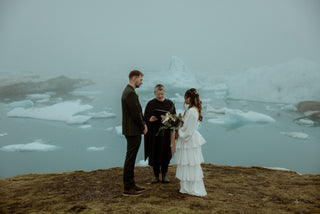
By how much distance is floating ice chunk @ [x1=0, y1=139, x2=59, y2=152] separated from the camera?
25.9 feet

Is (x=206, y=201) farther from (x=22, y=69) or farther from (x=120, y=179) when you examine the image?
(x=22, y=69)

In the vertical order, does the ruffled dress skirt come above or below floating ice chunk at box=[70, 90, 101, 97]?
below

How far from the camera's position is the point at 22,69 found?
9445mm

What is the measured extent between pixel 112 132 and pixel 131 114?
268 inches

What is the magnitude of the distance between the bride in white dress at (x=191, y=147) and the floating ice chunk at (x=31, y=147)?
682cm

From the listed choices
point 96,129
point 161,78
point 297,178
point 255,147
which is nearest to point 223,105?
point 255,147

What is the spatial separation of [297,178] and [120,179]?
2.96 m

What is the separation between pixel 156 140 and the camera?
131 inches

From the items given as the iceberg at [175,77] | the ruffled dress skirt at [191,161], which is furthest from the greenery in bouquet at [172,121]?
the iceberg at [175,77]

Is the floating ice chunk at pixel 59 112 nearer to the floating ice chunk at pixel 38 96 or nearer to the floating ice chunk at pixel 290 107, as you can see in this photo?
the floating ice chunk at pixel 38 96

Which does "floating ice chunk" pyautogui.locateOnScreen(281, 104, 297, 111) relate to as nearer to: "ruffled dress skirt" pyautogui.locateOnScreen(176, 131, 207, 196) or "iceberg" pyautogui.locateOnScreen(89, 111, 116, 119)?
"iceberg" pyautogui.locateOnScreen(89, 111, 116, 119)

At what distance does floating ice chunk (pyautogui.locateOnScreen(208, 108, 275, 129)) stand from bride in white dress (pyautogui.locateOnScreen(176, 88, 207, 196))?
677 cm

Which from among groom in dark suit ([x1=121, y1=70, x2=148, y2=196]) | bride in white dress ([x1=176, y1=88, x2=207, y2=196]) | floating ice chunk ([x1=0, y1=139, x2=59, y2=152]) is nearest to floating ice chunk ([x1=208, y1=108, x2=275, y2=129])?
floating ice chunk ([x1=0, y1=139, x2=59, y2=152])

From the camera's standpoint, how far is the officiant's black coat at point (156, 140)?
10.7 feet
